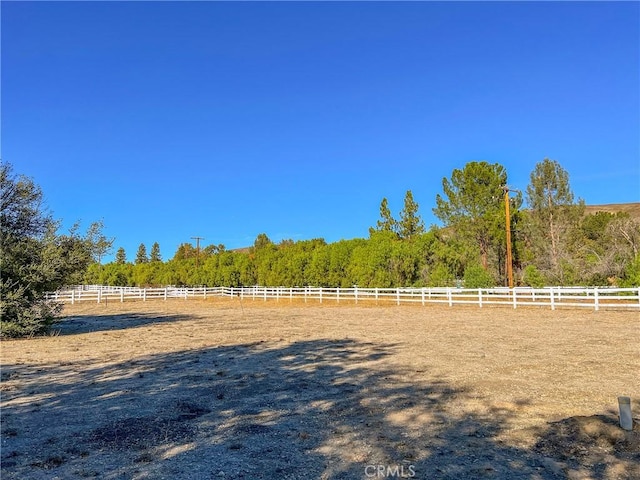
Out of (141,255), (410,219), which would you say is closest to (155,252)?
(141,255)

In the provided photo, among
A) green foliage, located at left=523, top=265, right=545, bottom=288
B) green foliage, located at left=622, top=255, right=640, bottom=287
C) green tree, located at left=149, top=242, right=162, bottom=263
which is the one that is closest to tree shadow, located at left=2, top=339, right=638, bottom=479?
green foliage, located at left=622, top=255, right=640, bottom=287

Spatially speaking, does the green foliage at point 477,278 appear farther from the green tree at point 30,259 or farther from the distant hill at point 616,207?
the distant hill at point 616,207

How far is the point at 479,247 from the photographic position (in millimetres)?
40656

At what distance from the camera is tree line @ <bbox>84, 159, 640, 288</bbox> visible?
1237 inches

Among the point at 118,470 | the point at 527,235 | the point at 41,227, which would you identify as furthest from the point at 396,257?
the point at 118,470

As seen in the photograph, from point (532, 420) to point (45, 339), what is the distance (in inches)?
540

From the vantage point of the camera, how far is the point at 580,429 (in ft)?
15.3

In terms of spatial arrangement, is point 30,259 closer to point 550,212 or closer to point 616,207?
point 550,212

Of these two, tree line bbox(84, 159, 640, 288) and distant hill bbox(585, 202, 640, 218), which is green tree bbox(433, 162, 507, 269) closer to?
tree line bbox(84, 159, 640, 288)

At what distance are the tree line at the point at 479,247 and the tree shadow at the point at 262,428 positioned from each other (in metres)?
25.0

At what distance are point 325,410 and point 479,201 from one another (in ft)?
125

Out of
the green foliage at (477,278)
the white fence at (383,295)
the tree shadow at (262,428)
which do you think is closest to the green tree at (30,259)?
the tree shadow at (262,428)

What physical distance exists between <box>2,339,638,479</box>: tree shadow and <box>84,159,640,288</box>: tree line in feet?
81.9

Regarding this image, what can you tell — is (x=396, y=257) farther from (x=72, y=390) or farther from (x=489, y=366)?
(x=72, y=390)
